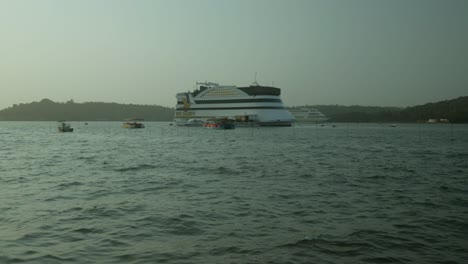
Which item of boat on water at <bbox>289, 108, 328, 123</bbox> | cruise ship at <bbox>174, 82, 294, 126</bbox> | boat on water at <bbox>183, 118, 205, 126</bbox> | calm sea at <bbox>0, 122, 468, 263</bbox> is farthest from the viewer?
boat on water at <bbox>289, 108, 328, 123</bbox>

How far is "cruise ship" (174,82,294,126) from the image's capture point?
97125mm

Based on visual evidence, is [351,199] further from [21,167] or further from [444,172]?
[21,167]

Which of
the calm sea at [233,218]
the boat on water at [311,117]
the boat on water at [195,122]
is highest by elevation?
the boat on water at [311,117]

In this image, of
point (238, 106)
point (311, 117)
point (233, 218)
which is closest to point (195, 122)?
point (238, 106)

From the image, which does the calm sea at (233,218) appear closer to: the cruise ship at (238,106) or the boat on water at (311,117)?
the cruise ship at (238,106)

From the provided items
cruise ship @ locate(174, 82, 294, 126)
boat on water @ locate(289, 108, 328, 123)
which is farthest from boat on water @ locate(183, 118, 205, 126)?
boat on water @ locate(289, 108, 328, 123)

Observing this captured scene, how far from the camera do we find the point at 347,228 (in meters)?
9.12

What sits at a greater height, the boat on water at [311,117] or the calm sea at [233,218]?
the boat on water at [311,117]

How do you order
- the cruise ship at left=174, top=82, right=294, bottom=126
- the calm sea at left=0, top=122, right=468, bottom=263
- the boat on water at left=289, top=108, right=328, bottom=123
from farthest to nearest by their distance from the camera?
the boat on water at left=289, top=108, right=328, bottom=123 → the cruise ship at left=174, top=82, right=294, bottom=126 → the calm sea at left=0, top=122, right=468, bottom=263

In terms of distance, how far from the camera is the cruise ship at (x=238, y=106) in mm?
97125

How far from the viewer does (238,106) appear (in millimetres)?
100250

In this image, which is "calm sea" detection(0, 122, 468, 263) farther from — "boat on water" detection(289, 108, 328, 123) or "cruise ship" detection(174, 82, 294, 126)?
"boat on water" detection(289, 108, 328, 123)

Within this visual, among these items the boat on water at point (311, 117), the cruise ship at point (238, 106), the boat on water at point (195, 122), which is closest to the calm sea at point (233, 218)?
the cruise ship at point (238, 106)

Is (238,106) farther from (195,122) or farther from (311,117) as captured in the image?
(311,117)
